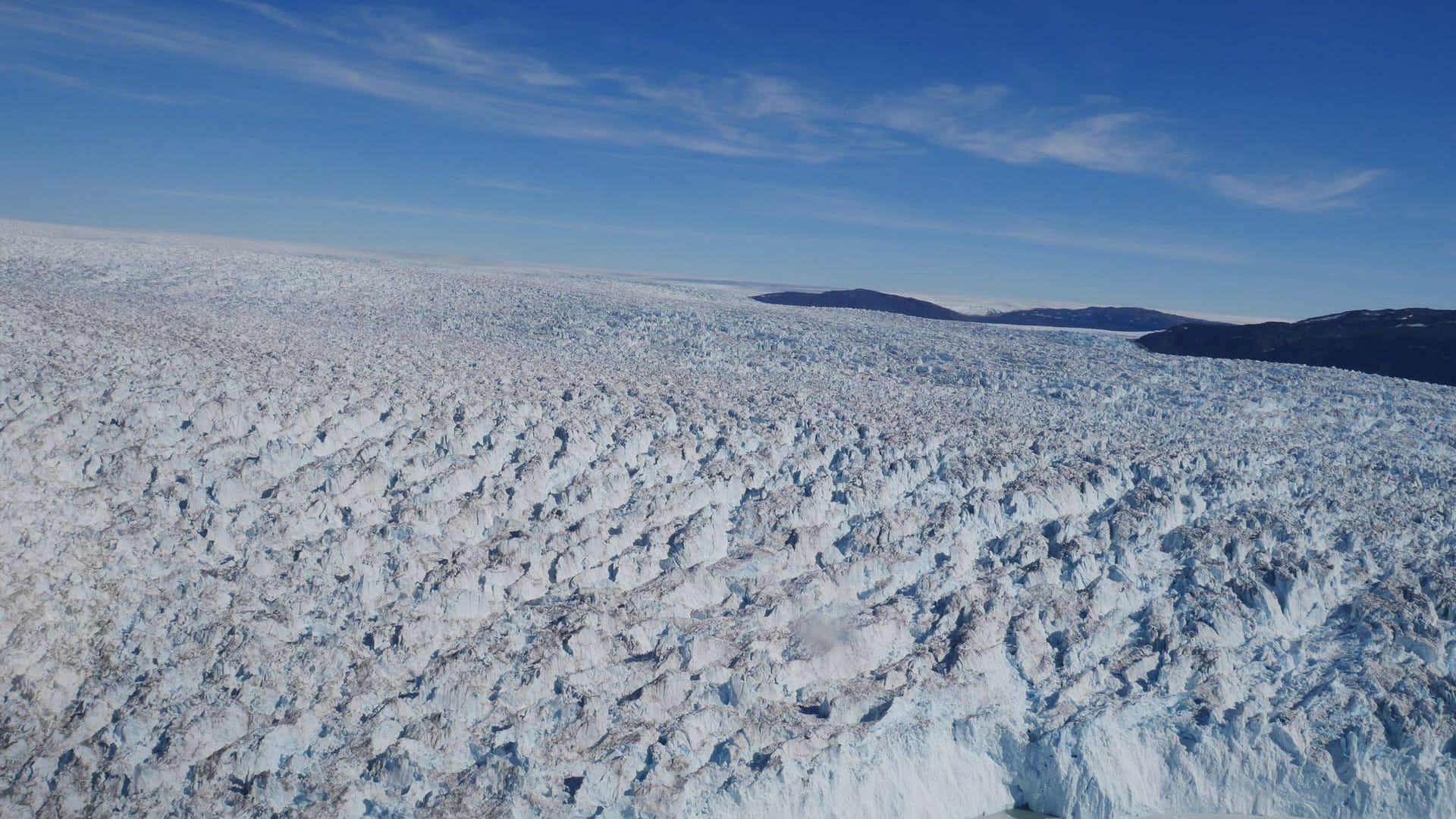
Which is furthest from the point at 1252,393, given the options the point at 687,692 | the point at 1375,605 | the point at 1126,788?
the point at 687,692

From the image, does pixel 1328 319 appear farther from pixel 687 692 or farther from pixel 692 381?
pixel 687 692

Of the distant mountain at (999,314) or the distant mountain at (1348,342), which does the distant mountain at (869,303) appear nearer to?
the distant mountain at (999,314)

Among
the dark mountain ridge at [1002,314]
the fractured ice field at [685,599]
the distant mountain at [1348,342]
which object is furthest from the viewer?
the dark mountain ridge at [1002,314]

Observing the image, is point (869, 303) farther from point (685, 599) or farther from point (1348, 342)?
point (685, 599)

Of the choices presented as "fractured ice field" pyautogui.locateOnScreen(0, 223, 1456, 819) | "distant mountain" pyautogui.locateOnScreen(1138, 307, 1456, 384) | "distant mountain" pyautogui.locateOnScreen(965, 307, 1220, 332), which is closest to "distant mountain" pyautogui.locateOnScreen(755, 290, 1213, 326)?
"distant mountain" pyautogui.locateOnScreen(965, 307, 1220, 332)

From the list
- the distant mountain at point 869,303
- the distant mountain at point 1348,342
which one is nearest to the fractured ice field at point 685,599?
the distant mountain at point 1348,342
